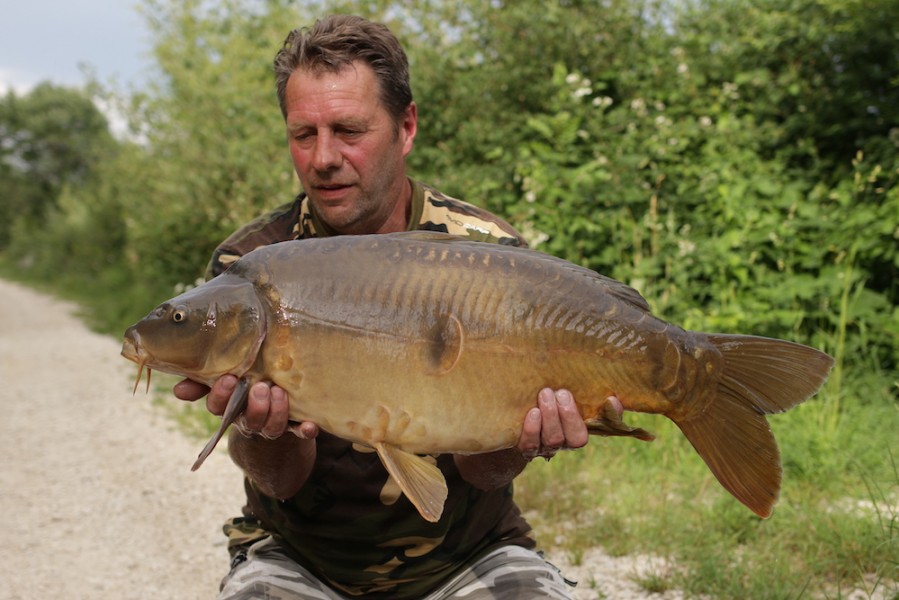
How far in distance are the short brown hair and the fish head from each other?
0.81 metres

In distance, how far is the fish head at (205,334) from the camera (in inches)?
70.3

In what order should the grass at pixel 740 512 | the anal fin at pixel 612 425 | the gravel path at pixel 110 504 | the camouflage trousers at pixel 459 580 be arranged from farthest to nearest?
the gravel path at pixel 110 504 → the grass at pixel 740 512 → the camouflage trousers at pixel 459 580 → the anal fin at pixel 612 425

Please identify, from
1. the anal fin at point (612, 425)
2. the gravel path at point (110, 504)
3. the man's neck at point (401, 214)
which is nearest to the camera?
the anal fin at point (612, 425)

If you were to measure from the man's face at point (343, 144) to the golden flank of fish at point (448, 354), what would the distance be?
55cm

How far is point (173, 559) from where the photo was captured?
404 cm

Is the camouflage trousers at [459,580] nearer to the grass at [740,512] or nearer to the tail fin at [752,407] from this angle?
the tail fin at [752,407]

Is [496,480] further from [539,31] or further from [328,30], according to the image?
[539,31]

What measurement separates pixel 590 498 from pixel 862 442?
3.90 ft

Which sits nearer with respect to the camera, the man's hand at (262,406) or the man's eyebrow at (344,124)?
the man's hand at (262,406)

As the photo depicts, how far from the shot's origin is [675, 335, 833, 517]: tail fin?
5.95 ft

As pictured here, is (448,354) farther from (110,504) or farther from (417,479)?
(110,504)

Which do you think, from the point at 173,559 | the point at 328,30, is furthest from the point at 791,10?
the point at 173,559

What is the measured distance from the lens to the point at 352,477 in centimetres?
224

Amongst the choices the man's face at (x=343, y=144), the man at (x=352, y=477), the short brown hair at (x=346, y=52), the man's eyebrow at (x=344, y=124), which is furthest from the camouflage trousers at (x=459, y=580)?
the short brown hair at (x=346, y=52)
